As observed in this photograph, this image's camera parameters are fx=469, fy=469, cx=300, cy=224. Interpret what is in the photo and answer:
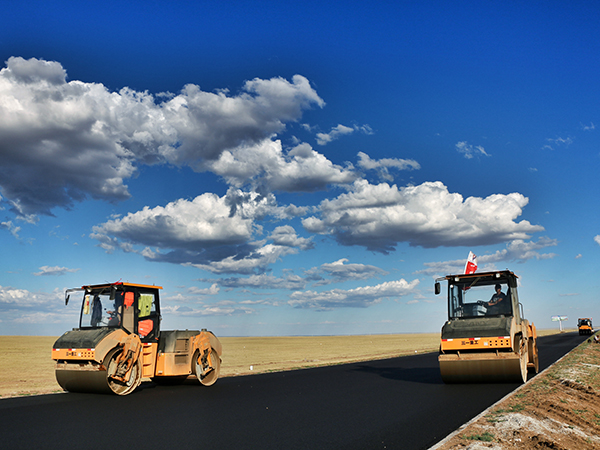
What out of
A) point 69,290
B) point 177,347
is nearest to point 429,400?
point 177,347

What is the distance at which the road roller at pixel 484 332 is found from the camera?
13023 millimetres

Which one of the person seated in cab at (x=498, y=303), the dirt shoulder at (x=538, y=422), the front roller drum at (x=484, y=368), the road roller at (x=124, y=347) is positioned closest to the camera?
the dirt shoulder at (x=538, y=422)

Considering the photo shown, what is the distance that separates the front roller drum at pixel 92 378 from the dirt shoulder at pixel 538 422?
859 cm

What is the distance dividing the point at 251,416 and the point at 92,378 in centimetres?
489

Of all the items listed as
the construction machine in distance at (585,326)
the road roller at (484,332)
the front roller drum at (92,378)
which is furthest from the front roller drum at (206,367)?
the construction machine in distance at (585,326)

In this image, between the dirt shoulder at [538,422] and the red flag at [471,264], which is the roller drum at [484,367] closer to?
the dirt shoulder at [538,422]

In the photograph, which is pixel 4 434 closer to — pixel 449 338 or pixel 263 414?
pixel 263 414

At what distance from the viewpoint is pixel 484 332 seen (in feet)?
43.4

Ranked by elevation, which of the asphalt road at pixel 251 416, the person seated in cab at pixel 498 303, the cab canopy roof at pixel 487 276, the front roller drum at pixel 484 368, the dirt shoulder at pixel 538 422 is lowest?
the asphalt road at pixel 251 416

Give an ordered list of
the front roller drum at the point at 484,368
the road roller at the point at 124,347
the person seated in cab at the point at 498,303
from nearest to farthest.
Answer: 1. the road roller at the point at 124,347
2. the front roller drum at the point at 484,368
3. the person seated in cab at the point at 498,303

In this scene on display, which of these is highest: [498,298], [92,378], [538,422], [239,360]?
[498,298]

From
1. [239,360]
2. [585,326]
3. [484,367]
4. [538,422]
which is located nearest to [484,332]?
[484,367]

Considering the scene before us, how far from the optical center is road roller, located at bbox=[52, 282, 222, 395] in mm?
11969

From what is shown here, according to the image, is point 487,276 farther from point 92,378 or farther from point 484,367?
point 92,378
